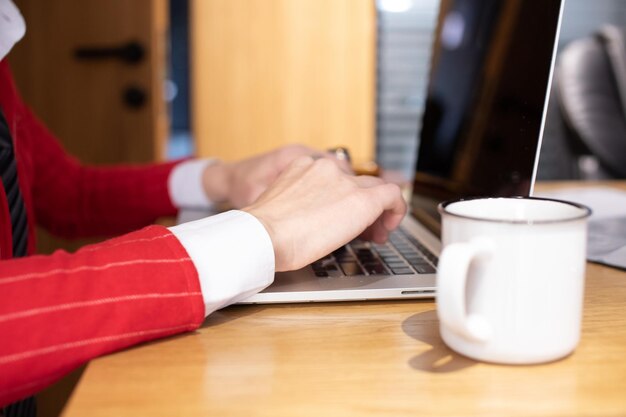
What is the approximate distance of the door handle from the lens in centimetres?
213

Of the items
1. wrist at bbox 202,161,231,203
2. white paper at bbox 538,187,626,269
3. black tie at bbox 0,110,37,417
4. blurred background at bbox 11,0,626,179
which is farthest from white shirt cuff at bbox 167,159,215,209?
blurred background at bbox 11,0,626,179

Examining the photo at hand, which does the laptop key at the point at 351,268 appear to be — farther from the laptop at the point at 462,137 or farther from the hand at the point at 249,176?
the hand at the point at 249,176

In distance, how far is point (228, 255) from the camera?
1.64ft

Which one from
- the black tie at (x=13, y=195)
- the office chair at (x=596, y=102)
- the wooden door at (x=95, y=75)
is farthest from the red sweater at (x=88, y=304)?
the wooden door at (x=95, y=75)

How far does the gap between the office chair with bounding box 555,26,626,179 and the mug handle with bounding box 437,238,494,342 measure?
1560 millimetres

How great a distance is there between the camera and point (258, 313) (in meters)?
0.54

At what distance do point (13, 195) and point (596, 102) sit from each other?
1.57 meters

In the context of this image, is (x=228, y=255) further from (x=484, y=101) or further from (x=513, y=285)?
(x=484, y=101)

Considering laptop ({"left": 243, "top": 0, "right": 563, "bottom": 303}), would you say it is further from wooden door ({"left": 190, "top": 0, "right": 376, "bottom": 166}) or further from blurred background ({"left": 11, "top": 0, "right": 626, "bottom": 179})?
wooden door ({"left": 190, "top": 0, "right": 376, "bottom": 166})

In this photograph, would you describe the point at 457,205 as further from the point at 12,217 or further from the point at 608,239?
the point at 12,217

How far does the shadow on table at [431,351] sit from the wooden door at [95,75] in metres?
1.79

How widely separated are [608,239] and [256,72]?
5.90 ft

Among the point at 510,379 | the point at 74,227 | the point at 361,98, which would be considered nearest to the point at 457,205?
the point at 510,379

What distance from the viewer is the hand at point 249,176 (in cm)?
89
